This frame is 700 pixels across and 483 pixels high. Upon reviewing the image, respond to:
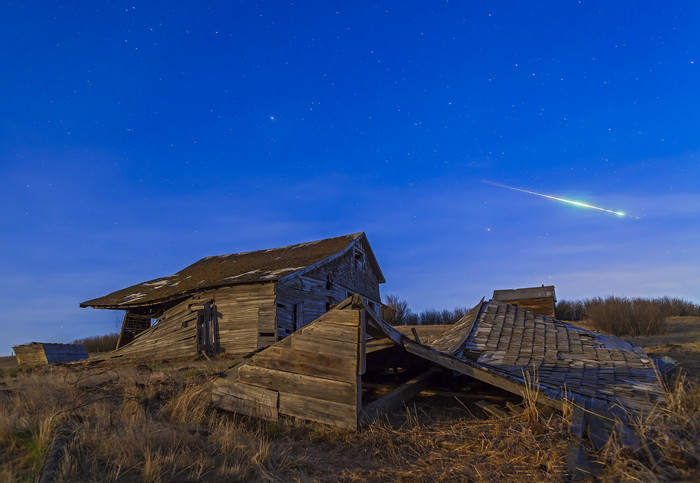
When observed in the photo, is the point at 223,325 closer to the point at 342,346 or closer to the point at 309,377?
the point at 309,377

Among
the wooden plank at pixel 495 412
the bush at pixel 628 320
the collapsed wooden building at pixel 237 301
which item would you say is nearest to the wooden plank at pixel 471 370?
the wooden plank at pixel 495 412

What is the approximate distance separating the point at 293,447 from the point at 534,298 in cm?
1914

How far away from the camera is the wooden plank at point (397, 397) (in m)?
5.19

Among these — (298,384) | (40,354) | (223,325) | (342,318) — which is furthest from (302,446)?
(40,354)

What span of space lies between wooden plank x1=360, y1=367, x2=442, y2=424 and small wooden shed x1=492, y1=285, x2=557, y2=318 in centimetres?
1416

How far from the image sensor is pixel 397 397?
244 inches

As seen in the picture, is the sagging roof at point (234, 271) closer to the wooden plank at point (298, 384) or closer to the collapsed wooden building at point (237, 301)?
the collapsed wooden building at point (237, 301)

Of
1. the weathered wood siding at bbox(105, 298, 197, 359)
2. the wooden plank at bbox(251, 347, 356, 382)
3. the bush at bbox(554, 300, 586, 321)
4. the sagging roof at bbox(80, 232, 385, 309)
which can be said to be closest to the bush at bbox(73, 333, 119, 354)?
Result: the sagging roof at bbox(80, 232, 385, 309)

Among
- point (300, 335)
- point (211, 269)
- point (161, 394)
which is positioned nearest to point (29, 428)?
point (161, 394)

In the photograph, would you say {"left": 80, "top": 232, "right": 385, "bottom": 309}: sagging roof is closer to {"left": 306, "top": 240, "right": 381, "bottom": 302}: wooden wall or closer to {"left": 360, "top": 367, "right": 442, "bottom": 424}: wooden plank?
{"left": 306, "top": 240, "right": 381, "bottom": 302}: wooden wall

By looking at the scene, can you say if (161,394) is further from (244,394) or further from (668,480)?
(668,480)

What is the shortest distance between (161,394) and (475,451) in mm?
4588

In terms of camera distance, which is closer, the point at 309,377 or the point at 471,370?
the point at 309,377

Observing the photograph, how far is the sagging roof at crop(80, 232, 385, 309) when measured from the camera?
18.0 m
